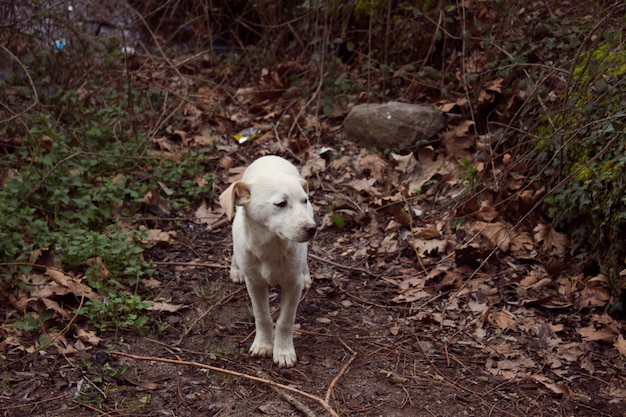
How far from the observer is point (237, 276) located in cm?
527

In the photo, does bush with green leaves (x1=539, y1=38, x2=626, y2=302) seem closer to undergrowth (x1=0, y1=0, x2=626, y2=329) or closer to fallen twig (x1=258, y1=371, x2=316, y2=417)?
undergrowth (x1=0, y1=0, x2=626, y2=329)

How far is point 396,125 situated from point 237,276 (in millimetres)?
2723

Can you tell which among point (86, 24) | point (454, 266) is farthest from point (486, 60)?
point (86, 24)

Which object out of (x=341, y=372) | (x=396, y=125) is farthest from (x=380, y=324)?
A: (x=396, y=125)

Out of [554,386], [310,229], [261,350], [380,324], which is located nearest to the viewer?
[310,229]

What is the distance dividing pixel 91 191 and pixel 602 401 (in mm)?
4610

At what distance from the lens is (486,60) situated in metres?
7.00

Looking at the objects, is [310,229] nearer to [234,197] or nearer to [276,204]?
[276,204]

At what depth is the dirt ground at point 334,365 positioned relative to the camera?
12.4 feet

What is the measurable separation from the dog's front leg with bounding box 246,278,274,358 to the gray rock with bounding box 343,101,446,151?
3200mm

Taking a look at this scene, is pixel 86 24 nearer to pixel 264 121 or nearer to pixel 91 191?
pixel 264 121

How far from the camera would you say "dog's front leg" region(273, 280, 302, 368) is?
417 cm

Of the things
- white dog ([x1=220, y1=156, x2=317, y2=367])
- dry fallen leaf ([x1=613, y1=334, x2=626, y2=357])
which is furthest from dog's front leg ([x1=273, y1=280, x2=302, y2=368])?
dry fallen leaf ([x1=613, y1=334, x2=626, y2=357])

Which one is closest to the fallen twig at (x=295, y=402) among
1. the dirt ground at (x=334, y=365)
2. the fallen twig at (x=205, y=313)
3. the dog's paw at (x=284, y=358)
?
the dirt ground at (x=334, y=365)
